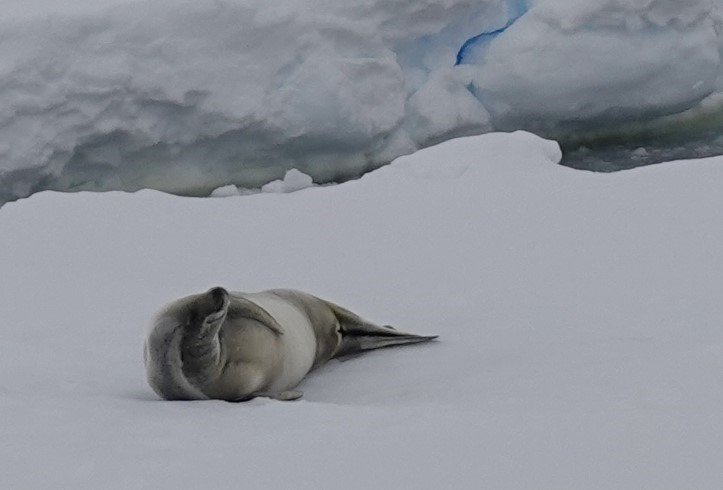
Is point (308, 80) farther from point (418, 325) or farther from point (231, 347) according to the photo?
point (231, 347)

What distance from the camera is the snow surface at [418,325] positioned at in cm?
123

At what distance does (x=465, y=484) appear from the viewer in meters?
1.16

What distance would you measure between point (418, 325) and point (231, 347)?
75 centimetres

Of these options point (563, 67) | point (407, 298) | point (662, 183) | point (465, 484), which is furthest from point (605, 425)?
point (563, 67)

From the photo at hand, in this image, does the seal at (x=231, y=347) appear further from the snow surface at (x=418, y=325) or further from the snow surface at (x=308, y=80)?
the snow surface at (x=308, y=80)

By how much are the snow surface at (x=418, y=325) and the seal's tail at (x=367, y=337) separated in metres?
0.03

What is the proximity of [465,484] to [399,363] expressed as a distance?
98cm

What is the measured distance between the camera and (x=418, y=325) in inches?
95.9

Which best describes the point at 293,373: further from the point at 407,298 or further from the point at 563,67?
the point at 563,67

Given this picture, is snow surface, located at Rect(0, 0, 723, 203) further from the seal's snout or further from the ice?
the seal's snout

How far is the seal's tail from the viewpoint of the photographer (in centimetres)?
226

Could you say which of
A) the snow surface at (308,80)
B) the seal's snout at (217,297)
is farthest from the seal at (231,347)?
the snow surface at (308,80)

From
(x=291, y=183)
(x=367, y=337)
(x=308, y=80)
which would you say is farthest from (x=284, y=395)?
(x=308, y=80)

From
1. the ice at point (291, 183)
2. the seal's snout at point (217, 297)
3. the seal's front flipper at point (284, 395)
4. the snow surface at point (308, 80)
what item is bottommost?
the seal's front flipper at point (284, 395)
